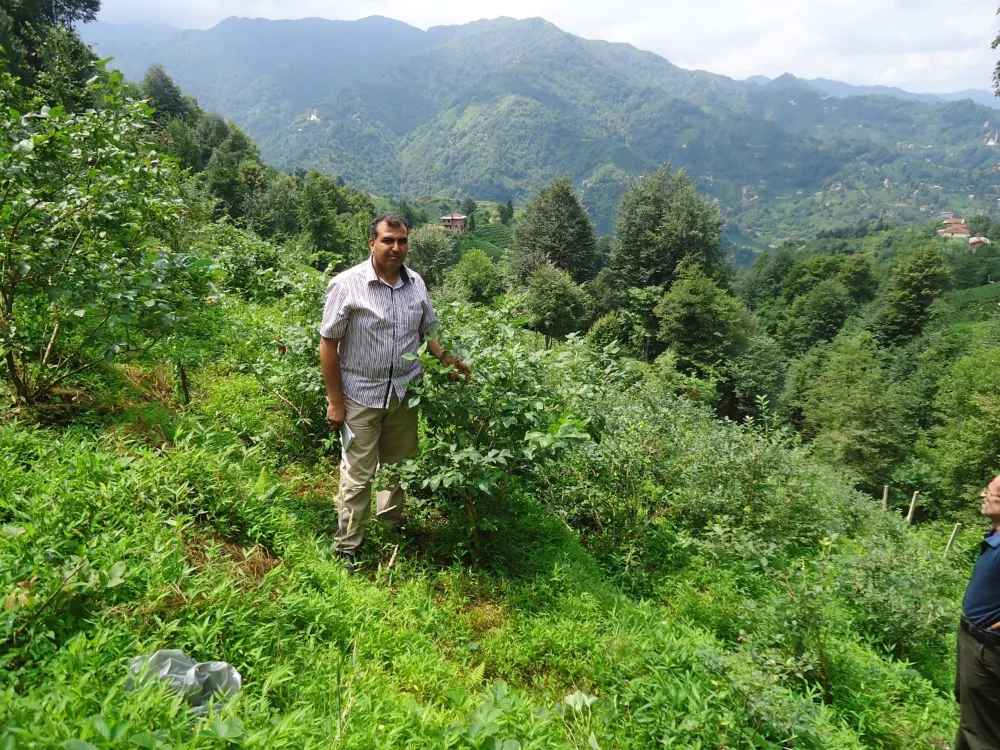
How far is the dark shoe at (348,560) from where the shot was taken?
304 centimetres

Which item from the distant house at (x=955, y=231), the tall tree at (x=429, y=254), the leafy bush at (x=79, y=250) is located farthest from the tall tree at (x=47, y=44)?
the distant house at (x=955, y=231)

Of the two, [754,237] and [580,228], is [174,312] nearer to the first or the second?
[580,228]

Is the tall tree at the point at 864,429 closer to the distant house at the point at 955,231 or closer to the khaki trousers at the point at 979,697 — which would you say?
the khaki trousers at the point at 979,697

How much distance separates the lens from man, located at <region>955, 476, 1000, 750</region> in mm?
2830

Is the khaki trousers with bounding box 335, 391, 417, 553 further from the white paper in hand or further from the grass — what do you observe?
the grass

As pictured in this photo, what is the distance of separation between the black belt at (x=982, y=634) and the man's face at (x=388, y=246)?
4.08m

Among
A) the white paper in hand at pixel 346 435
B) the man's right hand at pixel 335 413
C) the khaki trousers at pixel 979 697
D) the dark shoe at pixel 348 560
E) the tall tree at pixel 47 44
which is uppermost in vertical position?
the tall tree at pixel 47 44

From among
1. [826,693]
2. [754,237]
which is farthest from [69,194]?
[754,237]

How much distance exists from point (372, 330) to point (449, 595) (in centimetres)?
167

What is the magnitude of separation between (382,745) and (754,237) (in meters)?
179

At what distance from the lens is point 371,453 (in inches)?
124

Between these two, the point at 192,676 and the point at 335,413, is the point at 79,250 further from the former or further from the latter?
the point at 192,676

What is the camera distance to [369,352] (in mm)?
2980

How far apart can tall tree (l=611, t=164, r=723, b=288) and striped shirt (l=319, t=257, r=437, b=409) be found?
2557 cm
